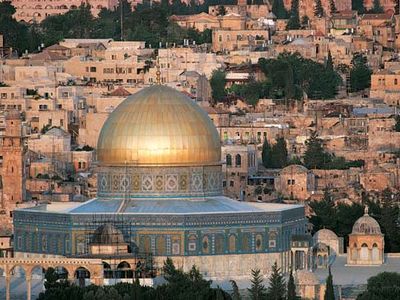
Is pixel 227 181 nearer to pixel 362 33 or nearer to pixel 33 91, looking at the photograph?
pixel 33 91

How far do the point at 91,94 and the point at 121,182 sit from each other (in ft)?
106

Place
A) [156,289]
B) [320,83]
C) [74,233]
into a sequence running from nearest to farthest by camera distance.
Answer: [156,289], [74,233], [320,83]

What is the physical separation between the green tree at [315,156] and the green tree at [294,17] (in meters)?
27.2

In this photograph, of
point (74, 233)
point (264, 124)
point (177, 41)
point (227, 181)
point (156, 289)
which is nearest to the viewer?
point (156, 289)

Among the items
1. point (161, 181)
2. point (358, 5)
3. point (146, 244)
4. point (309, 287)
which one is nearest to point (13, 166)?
point (161, 181)

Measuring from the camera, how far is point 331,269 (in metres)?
62.5

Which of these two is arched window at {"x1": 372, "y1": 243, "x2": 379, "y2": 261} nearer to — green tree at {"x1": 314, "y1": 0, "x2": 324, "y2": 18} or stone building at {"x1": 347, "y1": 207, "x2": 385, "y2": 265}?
stone building at {"x1": 347, "y1": 207, "x2": 385, "y2": 265}

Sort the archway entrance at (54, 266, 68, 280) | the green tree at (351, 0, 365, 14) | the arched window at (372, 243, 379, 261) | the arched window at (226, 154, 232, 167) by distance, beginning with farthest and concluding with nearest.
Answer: the green tree at (351, 0, 365, 14) < the arched window at (226, 154, 232, 167) < the arched window at (372, 243, 379, 261) < the archway entrance at (54, 266, 68, 280)

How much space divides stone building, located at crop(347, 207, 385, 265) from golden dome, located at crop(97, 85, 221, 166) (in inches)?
129

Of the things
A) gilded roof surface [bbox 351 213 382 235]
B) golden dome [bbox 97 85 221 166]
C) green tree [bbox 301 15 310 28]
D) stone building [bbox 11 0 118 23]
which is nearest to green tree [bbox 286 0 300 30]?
green tree [bbox 301 15 310 28]

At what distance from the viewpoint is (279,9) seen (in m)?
120

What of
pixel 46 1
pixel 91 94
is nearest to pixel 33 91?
pixel 91 94

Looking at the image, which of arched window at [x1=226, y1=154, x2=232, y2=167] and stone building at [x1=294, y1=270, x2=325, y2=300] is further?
arched window at [x1=226, y1=154, x2=232, y2=167]

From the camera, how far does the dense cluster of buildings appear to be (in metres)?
61.4
